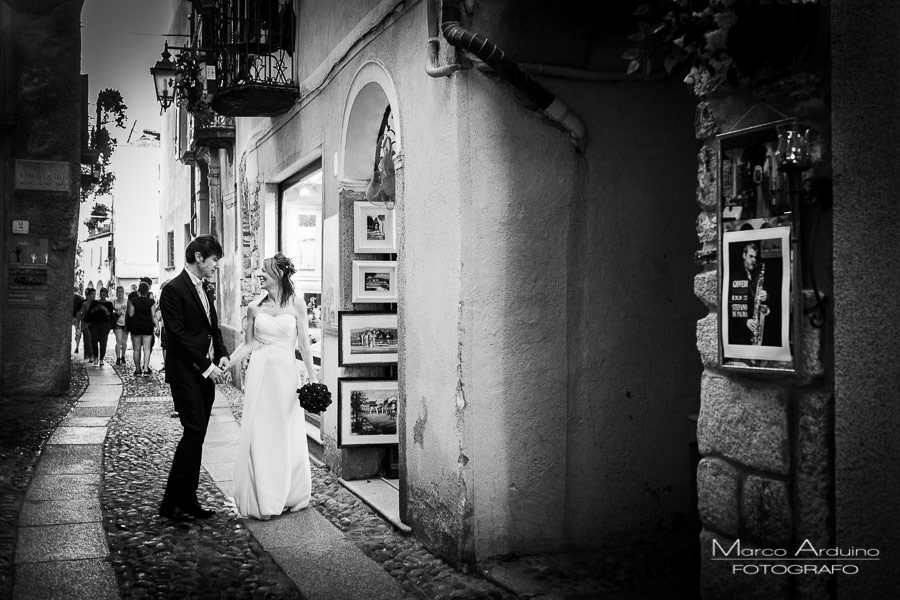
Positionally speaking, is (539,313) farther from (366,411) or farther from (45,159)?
(45,159)

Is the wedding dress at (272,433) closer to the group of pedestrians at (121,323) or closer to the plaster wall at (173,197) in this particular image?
the group of pedestrians at (121,323)

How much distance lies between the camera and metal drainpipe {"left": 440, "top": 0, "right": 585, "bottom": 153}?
16.4 feet

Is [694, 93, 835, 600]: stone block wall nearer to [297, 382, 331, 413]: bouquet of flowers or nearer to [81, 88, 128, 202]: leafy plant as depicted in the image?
[297, 382, 331, 413]: bouquet of flowers

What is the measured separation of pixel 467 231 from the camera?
5.27 meters

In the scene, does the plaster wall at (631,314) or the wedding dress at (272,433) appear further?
the wedding dress at (272,433)

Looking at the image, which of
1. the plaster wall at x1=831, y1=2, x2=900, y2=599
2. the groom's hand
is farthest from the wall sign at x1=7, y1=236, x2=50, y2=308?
the plaster wall at x1=831, y1=2, x2=900, y2=599

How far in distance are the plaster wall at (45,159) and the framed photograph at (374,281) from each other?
294 inches

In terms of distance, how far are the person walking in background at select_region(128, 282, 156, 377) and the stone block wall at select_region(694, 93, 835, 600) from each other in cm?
1464

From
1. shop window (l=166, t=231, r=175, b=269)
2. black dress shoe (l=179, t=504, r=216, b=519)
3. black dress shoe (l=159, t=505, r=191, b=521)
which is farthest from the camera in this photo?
shop window (l=166, t=231, r=175, b=269)

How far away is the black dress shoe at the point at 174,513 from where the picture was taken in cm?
617

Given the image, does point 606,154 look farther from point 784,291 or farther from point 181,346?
point 181,346

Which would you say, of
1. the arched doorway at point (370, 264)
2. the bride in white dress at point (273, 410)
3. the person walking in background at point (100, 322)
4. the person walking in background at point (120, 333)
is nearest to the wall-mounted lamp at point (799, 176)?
the bride in white dress at point (273, 410)

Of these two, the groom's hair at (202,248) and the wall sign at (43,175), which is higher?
the wall sign at (43,175)

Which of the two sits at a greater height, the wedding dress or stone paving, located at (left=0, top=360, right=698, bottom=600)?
the wedding dress
